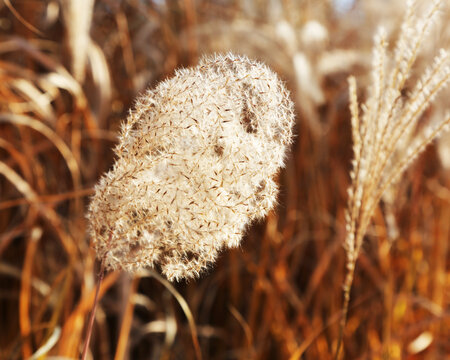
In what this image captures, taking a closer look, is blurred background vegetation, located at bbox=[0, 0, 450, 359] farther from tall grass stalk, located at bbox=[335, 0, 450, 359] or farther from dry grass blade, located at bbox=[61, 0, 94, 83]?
tall grass stalk, located at bbox=[335, 0, 450, 359]

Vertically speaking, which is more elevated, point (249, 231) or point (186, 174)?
point (249, 231)

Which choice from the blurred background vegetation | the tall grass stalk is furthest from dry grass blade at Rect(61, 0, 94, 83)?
the tall grass stalk

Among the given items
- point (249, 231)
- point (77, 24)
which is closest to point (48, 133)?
point (77, 24)

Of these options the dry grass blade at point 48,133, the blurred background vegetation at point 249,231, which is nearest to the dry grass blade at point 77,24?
the blurred background vegetation at point 249,231

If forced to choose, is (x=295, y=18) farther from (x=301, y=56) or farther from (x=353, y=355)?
(x=353, y=355)

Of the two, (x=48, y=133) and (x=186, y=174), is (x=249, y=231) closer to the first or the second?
(x=48, y=133)

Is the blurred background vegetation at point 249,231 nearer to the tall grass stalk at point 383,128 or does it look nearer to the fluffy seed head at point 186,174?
the tall grass stalk at point 383,128
